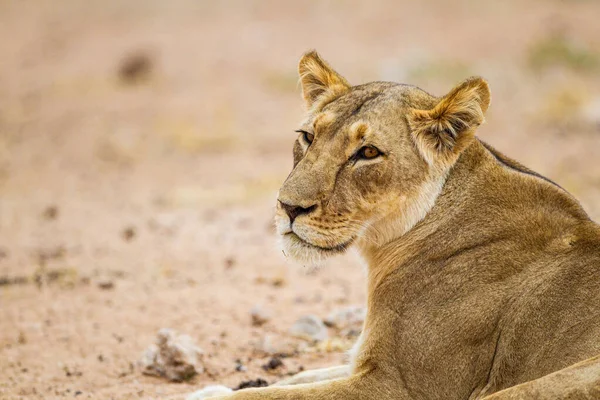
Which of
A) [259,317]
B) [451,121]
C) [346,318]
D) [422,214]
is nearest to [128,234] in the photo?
[259,317]

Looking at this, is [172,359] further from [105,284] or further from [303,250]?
[105,284]

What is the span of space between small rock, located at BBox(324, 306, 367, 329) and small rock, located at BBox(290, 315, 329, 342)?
16 cm

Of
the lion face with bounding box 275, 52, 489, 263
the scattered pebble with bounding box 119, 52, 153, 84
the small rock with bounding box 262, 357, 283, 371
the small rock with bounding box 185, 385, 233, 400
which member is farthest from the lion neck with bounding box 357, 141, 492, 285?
the scattered pebble with bounding box 119, 52, 153, 84

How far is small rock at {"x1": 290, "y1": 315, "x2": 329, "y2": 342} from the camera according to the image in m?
6.27

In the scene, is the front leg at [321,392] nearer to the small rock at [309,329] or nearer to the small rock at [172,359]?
the small rock at [172,359]

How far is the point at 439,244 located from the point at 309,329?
6.41 ft

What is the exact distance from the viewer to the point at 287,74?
57.5 ft

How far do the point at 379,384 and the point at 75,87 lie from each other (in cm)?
1502

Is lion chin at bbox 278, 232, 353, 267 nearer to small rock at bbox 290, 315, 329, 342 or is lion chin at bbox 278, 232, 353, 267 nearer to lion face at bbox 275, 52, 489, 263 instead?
lion face at bbox 275, 52, 489, 263

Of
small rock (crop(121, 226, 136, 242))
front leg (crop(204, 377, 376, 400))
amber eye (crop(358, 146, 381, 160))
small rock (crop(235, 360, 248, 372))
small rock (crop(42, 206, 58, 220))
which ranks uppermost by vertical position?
small rock (crop(42, 206, 58, 220))

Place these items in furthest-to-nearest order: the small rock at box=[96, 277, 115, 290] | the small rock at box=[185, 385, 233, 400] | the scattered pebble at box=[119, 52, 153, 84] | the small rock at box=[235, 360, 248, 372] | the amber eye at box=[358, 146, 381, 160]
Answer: the scattered pebble at box=[119, 52, 153, 84] < the small rock at box=[96, 277, 115, 290] < the small rock at box=[235, 360, 248, 372] < the small rock at box=[185, 385, 233, 400] < the amber eye at box=[358, 146, 381, 160]

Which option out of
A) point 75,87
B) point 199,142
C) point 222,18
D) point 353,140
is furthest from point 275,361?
point 222,18

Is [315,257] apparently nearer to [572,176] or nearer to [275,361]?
[275,361]

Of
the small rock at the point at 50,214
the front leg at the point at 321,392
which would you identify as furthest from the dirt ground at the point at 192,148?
the front leg at the point at 321,392
